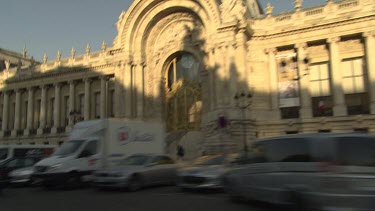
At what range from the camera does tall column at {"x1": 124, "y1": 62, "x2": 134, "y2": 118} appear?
31.9 metres

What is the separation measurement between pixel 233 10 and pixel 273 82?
20.9 ft

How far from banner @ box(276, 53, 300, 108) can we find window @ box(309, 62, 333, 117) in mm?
1173

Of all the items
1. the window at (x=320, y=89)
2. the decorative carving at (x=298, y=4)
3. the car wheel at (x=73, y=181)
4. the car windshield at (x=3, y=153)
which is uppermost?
the decorative carving at (x=298, y=4)

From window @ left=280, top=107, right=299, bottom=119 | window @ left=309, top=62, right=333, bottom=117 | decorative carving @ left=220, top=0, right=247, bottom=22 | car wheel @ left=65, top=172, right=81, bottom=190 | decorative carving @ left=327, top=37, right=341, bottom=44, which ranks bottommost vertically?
car wheel @ left=65, top=172, right=81, bottom=190

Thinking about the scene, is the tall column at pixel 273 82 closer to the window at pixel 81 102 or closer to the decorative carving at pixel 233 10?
the decorative carving at pixel 233 10

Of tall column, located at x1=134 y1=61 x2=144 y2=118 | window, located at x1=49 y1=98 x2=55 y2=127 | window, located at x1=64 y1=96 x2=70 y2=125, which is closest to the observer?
tall column, located at x1=134 y1=61 x2=144 y2=118

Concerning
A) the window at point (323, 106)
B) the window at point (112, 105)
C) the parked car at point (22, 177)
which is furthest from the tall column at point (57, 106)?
the window at point (323, 106)

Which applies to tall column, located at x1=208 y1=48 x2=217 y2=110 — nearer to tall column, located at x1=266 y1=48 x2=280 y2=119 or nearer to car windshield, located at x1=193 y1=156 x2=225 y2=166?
tall column, located at x1=266 y1=48 x2=280 y2=119

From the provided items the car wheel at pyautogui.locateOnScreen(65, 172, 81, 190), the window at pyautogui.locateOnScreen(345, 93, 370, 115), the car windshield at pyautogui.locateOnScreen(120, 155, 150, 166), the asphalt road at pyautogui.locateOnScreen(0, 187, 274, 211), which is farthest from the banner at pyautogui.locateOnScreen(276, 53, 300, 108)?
the car wheel at pyautogui.locateOnScreen(65, 172, 81, 190)

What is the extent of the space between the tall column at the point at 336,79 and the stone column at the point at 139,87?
15769 mm

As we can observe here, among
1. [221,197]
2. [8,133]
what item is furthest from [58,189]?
[8,133]

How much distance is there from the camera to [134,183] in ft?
41.1

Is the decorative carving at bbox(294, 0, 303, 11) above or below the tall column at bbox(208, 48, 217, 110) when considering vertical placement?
above

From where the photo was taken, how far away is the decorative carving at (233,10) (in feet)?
88.5
